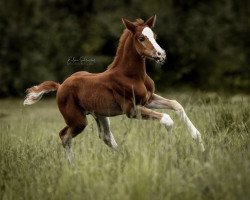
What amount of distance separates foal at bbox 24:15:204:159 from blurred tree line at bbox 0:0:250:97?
10707 mm

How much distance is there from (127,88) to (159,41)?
459 inches

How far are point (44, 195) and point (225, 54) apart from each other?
13.9 metres

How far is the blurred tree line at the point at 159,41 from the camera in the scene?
18578 millimetres

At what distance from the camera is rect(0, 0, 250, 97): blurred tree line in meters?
18.6

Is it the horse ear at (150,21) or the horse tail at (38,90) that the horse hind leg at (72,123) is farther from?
the horse ear at (150,21)

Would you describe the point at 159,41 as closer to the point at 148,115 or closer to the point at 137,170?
the point at 148,115

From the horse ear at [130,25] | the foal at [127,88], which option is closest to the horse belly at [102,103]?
the foal at [127,88]

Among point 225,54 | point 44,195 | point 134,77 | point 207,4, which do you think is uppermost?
point 134,77

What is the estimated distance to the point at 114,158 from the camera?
249 inches

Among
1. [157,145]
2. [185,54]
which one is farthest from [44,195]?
[185,54]

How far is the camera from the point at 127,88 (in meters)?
6.89

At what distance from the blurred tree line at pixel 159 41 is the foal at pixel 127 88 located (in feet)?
35.1

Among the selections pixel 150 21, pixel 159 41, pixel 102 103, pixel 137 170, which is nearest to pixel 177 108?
pixel 102 103

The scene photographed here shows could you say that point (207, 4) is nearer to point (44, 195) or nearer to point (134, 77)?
point (134, 77)
